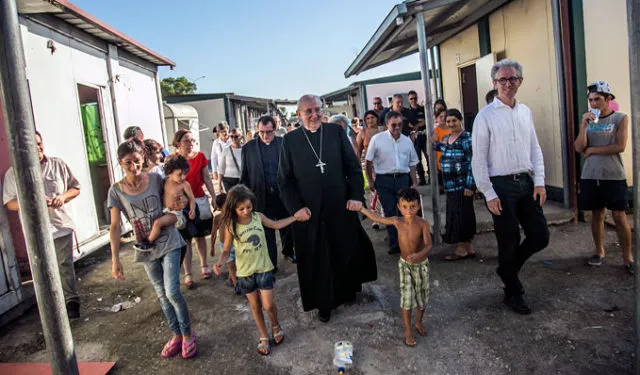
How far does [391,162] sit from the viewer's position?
539cm

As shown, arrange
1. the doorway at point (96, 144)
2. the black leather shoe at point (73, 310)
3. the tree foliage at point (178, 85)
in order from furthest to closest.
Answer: the tree foliage at point (178, 85)
the doorway at point (96, 144)
the black leather shoe at point (73, 310)

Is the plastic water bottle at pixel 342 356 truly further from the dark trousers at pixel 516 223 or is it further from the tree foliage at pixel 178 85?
the tree foliage at pixel 178 85

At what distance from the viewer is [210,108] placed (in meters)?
21.1

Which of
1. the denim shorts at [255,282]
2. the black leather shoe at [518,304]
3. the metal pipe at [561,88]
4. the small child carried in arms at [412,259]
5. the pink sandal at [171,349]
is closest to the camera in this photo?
the small child carried in arms at [412,259]

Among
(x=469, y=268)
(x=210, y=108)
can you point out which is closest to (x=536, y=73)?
(x=469, y=268)

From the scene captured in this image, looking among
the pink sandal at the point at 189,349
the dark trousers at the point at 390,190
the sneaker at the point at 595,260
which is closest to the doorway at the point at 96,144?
the pink sandal at the point at 189,349

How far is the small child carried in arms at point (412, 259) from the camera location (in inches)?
129

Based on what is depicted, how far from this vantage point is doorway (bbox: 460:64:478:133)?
939cm

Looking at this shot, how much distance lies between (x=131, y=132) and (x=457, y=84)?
23.3 feet

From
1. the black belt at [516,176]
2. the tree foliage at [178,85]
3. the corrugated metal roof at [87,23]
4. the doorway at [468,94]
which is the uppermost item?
the tree foliage at [178,85]

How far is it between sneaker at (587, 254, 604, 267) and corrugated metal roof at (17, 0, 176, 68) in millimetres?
7084

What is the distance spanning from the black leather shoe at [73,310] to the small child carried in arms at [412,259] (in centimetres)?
335

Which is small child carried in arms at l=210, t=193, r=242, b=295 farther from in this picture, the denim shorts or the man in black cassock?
the man in black cassock

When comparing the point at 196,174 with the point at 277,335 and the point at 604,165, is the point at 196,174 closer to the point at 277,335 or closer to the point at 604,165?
the point at 277,335
